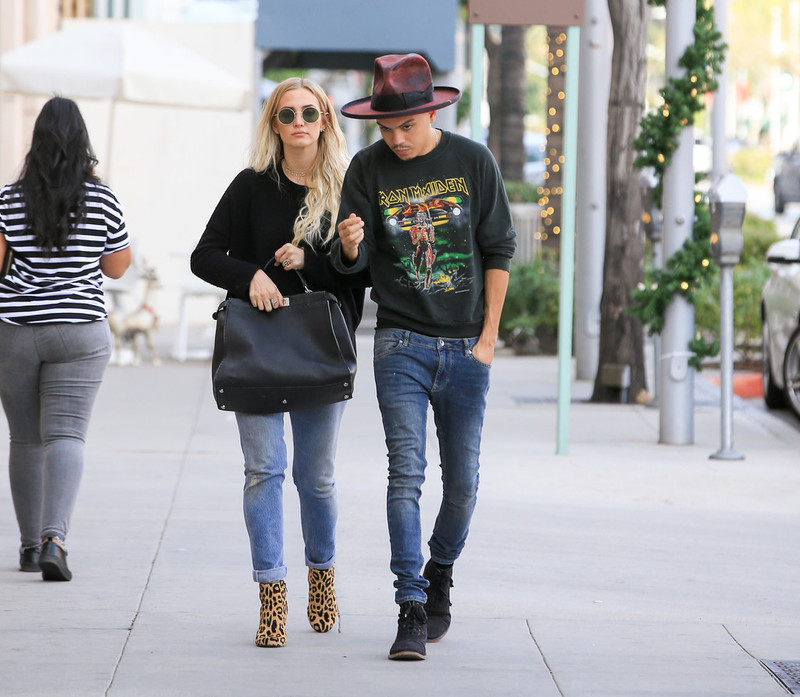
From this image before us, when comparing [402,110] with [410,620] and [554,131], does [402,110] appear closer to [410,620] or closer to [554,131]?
[410,620]

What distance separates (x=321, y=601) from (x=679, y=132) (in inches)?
205

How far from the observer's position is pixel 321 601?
16.2 feet

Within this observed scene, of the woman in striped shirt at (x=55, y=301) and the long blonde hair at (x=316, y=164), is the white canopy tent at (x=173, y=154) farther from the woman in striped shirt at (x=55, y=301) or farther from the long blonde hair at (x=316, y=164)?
the long blonde hair at (x=316, y=164)

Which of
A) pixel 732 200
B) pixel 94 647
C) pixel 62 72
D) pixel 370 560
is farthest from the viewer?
pixel 62 72

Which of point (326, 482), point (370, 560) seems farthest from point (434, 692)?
point (370, 560)

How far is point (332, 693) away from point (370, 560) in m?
1.83

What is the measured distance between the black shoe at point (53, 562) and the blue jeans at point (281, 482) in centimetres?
118

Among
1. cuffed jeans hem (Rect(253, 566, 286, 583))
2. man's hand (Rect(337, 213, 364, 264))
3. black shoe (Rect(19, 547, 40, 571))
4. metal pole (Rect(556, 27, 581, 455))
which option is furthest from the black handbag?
metal pole (Rect(556, 27, 581, 455))

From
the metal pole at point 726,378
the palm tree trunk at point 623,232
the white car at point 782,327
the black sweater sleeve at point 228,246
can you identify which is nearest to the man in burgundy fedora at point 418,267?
the black sweater sleeve at point 228,246

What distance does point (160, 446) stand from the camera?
900cm

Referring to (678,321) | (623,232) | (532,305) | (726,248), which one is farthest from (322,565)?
(532,305)

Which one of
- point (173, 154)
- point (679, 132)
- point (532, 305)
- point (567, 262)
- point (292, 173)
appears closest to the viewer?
point (292, 173)

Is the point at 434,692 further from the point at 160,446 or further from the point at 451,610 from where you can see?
the point at 160,446

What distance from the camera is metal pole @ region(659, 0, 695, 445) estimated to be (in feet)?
30.3
